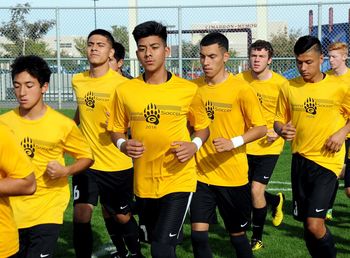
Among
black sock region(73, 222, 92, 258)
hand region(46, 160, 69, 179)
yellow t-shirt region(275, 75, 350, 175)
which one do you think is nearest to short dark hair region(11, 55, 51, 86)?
hand region(46, 160, 69, 179)

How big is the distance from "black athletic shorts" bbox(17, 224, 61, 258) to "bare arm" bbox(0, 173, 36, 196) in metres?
1.20

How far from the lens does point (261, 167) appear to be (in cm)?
832

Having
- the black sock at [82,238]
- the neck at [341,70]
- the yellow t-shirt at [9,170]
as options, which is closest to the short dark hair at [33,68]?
the yellow t-shirt at [9,170]

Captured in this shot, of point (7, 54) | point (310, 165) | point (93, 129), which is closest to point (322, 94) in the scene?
point (310, 165)

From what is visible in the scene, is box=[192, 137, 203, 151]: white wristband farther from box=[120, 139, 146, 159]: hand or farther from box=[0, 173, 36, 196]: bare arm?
box=[0, 173, 36, 196]: bare arm

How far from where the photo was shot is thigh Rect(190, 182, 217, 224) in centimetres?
614

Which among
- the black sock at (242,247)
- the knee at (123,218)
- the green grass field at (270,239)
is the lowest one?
the green grass field at (270,239)

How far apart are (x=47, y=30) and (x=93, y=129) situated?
17.7 m

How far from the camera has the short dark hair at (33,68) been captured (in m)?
4.97

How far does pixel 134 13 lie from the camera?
22.9 meters

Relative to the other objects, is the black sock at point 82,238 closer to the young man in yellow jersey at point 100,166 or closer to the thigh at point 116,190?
the young man in yellow jersey at point 100,166

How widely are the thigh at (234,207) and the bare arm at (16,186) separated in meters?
2.70

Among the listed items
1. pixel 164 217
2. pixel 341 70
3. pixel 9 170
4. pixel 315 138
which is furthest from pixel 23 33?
pixel 9 170

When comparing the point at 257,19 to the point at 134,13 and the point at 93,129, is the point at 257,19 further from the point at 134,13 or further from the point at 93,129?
the point at 93,129
